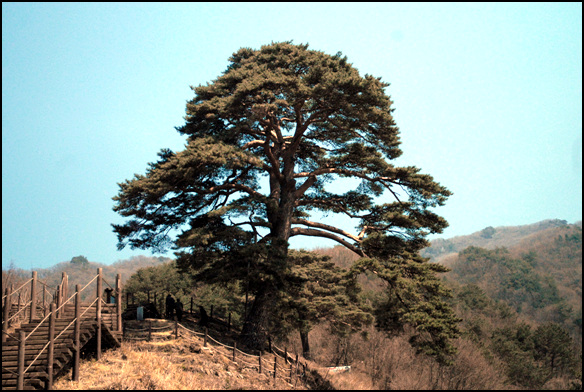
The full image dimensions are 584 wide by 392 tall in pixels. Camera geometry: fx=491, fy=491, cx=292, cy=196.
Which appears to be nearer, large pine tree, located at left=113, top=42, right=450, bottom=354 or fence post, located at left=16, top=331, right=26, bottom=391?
fence post, located at left=16, top=331, right=26, bottom=391

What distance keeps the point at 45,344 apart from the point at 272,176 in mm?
10868

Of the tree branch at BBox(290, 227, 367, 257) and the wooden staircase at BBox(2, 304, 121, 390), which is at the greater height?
the tree branch at BBox(290, 227, 367, 257)

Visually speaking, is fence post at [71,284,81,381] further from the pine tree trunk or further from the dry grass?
the pine tree trunk

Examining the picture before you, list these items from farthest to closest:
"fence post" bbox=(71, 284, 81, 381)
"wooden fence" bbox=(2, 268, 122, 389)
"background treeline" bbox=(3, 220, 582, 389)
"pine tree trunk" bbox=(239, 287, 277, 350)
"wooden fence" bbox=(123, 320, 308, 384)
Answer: "background treeline" bbox=(3, 220, 582, 389)
"pine tree trunk" bbox=(239, 287, 277, 350)
"wooden fence" bbox=(123, 320, 308, 384)
"fence post" bbox=(71, 284, 81, 381)
"wooden fence" bbox=(2, 268, 122, 389)

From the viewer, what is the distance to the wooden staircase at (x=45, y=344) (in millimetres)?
11797

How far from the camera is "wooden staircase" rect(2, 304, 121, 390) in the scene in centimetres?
1180

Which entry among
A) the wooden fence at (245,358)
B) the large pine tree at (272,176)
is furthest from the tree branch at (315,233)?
the wooden fence at (245,358)

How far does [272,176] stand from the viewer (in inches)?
821

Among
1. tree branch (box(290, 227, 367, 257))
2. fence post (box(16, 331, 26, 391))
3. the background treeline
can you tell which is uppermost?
tree branch (box(290, 227, 367, 257))

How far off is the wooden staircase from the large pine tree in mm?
3432

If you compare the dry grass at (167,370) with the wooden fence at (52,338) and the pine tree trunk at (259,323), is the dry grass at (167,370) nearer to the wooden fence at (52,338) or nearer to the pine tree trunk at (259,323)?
the wooden fence at (52,338)

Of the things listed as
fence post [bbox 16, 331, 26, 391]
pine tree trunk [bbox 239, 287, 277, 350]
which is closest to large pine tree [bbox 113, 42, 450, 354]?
pine tree trunk [bbox 239, 287, 277, 350]

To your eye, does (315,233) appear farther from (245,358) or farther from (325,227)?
(245,358)

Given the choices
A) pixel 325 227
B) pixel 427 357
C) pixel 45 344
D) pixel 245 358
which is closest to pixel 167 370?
pixel 45 344
